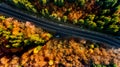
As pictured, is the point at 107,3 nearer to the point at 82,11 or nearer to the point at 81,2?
the point at 81,2

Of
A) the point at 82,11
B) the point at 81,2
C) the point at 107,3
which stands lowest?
the point at 82,11

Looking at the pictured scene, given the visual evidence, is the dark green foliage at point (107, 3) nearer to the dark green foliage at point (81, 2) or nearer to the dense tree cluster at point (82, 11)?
the dense tree cluster at point (82, 11)

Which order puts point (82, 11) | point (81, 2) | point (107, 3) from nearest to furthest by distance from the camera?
point (107, 3) < point (81, 2) < point (82, 11)

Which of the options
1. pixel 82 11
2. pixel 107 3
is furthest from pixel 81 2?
pixel 107 3

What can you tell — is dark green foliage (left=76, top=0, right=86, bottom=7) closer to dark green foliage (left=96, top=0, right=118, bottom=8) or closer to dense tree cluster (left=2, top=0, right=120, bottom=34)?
dense tree cluster (left=2, top=0, right=120, bottom=34)

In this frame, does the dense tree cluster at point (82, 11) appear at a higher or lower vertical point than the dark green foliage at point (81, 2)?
lower

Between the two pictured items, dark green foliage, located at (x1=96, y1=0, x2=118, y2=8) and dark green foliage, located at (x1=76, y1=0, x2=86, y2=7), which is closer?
dark green foliage, located at (x1=96, y1=0, x2=118, y2=8)

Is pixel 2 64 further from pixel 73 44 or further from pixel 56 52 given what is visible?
pixel 73 44

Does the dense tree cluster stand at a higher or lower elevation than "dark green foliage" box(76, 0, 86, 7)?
lower

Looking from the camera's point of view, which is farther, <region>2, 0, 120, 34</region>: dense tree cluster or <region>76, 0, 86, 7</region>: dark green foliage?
<region>76, 0, 86, 7</region>: dark green foliage

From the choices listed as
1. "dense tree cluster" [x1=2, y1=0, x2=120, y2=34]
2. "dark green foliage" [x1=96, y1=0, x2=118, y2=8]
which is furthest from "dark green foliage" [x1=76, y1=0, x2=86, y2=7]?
"dark green foliage" [x1=96, y1=0, x2=118, y2=8]

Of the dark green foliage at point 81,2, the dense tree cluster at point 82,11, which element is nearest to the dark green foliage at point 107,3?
the dense tree cluster at point 82,11

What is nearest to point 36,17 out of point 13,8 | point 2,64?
point 13,8
